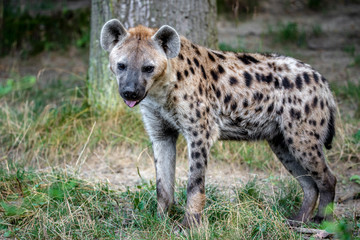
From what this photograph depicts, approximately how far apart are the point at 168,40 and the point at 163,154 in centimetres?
98

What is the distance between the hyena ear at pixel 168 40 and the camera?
3.79m

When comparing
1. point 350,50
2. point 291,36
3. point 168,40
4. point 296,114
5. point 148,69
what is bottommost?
point 350,50

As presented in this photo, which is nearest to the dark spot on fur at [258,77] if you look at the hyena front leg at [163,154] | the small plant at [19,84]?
the hyena front leg at [163,154]

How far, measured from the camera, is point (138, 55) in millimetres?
3766

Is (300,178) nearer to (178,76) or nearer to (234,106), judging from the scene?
(234,106)

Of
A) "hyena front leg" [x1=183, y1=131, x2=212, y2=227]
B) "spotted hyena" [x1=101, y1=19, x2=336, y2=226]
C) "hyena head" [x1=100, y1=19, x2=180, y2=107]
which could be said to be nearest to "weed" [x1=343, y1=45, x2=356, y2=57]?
"spotted hyena" [x1=101, y1=19, x2=336, y2=226]

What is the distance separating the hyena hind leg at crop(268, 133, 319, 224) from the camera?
14.6ft

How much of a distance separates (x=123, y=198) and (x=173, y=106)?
1.02 m

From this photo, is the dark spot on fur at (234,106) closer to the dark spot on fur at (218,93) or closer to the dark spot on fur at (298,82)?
the dark spot on fur at (218,93)

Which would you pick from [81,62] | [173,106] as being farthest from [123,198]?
[81,62]

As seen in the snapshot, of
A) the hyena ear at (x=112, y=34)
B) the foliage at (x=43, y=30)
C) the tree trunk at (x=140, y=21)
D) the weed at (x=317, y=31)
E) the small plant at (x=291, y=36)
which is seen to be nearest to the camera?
the hyena ear at (x=112, y=34)

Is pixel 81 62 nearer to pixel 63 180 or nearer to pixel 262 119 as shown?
pixel 63 180

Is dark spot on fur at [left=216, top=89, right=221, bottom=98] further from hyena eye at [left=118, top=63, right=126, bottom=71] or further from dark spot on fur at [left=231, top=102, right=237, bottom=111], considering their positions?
hyena eye at [left=118, top=63, right=126, bottom=71]

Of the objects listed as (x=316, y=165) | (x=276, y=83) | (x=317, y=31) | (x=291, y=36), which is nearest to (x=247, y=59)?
(x=276, y=83)
